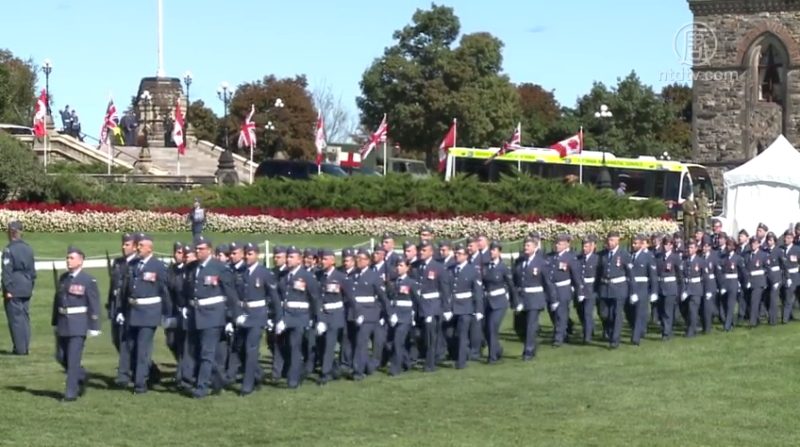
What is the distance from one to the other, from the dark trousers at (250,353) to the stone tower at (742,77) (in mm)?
37361

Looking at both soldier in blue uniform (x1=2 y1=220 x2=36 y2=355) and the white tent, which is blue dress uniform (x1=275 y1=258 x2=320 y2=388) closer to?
soldier in blue uniform (x1=2 y1=220 x2=36 y2=355)

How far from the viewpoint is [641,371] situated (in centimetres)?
1917

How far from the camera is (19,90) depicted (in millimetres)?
82938

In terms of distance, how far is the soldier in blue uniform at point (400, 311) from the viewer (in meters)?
18.9

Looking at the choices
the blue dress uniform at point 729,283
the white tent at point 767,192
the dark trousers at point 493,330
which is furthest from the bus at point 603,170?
the dark trousers at point 493,330

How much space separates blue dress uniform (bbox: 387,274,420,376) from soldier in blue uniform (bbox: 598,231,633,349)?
430cm

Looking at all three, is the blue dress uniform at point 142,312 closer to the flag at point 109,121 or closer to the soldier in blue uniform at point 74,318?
the soldier in blue uniform at point 74,318

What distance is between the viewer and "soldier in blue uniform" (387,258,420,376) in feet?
62.0

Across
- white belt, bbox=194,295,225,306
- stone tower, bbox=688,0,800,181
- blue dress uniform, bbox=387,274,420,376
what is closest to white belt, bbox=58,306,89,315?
white belt, bbox=194,295,225,306

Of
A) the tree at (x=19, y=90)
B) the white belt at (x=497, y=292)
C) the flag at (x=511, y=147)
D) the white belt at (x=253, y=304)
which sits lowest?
the white belt at (x=497, y=292)

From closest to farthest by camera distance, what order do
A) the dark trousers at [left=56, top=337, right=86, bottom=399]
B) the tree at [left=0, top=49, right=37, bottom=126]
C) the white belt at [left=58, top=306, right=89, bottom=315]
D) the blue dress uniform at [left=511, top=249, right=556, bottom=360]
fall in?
the dark trousers at [left=56, top=337, right=86, bottom=399]
the white belt at [left=58, top=306, right=89, bottom=315]
the blue dress uniform at [left=511, top=249, right=556, bottom=360]
the tree at [left=0, top=49, right=37, bottom=126]

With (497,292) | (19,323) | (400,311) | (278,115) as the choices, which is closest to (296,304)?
(400,311)

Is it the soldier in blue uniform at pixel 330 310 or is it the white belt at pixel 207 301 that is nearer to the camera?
the white belt at pixel 207 301

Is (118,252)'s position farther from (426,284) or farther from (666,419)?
(666,419)
